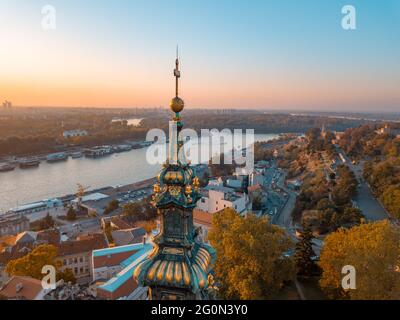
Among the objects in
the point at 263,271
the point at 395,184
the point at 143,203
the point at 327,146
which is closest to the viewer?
the point at 263,271

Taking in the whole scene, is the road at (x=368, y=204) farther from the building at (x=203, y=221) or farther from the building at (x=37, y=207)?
the building at (x=37, y=207)

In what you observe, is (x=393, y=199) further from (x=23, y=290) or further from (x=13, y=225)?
(x=13, y=225)

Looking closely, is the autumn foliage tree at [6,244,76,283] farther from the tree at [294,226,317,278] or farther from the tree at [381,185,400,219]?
the tree at [381,185,400,219]

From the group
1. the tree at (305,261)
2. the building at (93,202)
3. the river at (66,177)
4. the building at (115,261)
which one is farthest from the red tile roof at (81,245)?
the river at (66,177)

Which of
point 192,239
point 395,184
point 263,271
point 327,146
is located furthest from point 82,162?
point 192,239

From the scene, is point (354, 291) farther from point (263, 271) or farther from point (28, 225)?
point (28, 225)

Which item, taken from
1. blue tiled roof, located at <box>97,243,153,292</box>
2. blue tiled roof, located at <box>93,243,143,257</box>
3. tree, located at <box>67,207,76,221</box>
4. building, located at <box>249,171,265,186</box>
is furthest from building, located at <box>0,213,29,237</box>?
building, located at <box>249,171,265,186</box>

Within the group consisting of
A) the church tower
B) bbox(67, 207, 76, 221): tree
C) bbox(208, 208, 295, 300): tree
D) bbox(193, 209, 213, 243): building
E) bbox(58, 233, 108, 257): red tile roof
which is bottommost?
bbox(67, 207, 76, 221): tree
